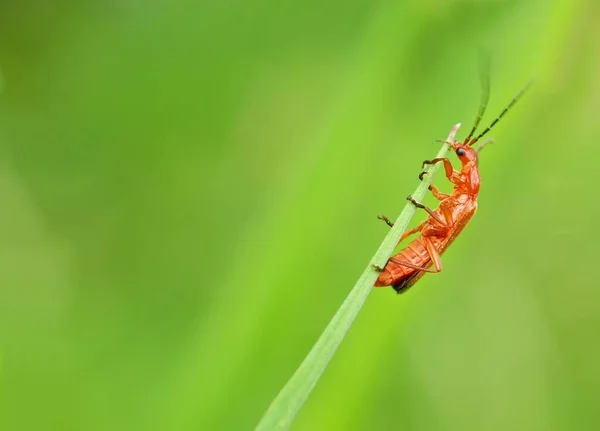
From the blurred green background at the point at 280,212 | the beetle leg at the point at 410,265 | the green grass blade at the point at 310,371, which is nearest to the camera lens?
the green grass blade at the point at 310,371

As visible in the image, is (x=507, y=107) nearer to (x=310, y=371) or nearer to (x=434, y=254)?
(x=434, y=254)

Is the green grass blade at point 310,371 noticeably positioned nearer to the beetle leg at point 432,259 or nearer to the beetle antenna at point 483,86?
the beetle leg at point 432,259

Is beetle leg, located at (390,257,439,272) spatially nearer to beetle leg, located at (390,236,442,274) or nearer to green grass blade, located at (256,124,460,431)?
beetle leg, located at (390,236,442,274)

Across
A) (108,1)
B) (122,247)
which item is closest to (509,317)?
(122,247)

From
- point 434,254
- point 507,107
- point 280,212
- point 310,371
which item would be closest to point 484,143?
point 507,107

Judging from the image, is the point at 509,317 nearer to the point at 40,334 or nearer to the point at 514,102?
the point at 514,102

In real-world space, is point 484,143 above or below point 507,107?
below

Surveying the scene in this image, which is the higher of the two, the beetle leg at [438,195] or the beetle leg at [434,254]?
the beetle leg at [438,195]

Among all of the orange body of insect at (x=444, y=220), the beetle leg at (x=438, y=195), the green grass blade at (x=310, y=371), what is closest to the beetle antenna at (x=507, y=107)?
the orange body of insect at (x=444, y=220)
